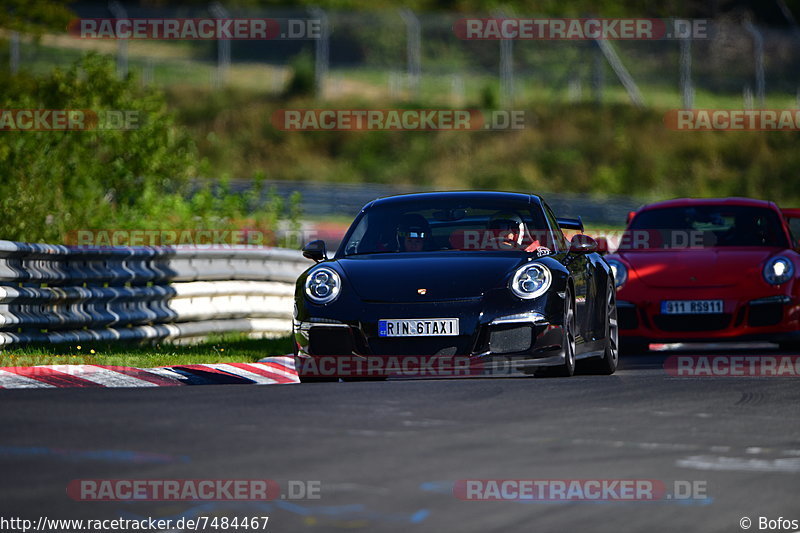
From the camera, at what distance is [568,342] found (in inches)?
398

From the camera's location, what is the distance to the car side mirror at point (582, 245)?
10.9 metres

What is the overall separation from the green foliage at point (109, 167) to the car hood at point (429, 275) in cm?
884

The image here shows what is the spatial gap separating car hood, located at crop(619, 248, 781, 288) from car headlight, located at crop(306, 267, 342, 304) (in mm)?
4527

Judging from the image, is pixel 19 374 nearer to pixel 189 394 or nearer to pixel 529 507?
pixel 189 394

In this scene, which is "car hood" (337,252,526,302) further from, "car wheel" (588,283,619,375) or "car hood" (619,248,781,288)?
"car hood" (619,248,781,288)

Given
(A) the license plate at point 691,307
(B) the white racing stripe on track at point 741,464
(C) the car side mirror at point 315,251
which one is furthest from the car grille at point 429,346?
(A) the license plate at point 691,307

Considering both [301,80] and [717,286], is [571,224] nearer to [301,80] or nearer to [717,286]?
[717,286]

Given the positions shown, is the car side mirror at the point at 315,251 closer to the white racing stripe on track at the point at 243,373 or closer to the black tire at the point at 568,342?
the white racing stripe on track at the point at 243,373

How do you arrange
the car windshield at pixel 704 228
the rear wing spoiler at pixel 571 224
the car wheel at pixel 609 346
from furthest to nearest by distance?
1. the car windshield at pixel 704 228
2. the rear wing spoiler at pixel 571 224
3. the car wheel at pixel 609 346

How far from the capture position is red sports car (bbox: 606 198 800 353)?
1342 cm

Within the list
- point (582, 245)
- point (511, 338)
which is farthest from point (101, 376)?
point (582, 245)

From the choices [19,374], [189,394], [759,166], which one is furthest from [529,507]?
[759,166]

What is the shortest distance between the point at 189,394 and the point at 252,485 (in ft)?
8.80

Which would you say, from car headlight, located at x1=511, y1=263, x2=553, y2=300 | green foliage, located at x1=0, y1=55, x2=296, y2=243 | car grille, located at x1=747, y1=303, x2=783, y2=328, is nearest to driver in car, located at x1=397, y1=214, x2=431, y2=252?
car headlight, located at x1=511, y1=263, x2=553, y2=300
